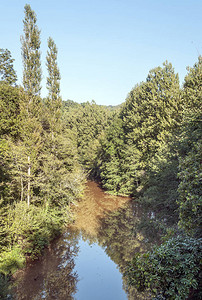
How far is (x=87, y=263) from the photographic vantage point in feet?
43.2

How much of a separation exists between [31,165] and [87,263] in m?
8.12

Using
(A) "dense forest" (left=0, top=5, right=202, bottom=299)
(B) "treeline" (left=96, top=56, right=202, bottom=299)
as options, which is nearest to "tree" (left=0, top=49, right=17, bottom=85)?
(A) "dense forest" (left=0, top=5, right=202, bottom=299)

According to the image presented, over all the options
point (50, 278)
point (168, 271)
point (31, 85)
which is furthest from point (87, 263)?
point (31, 85)

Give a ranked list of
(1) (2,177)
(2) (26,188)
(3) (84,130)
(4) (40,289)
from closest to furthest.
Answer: (4) (40,289)
(1) (2,177)
(2) (26,188)
(3) (84,130)

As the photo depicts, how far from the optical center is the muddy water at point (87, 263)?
10055 mm

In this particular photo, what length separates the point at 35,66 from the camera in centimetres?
1521

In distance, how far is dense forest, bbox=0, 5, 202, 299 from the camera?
4.69 m

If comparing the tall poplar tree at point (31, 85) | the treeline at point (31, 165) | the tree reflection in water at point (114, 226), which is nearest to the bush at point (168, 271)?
the tree reflection in water at point (114, 226)

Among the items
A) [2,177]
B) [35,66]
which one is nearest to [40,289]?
[2,177]

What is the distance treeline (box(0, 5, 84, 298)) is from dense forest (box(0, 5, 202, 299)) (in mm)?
74

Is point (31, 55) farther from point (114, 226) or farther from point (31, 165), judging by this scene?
point (114, 226)

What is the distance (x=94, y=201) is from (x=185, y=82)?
18.9 metres

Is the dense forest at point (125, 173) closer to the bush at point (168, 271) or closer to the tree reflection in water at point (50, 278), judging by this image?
the bush at point (168, 271)

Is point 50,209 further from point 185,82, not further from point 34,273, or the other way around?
point 185,82
